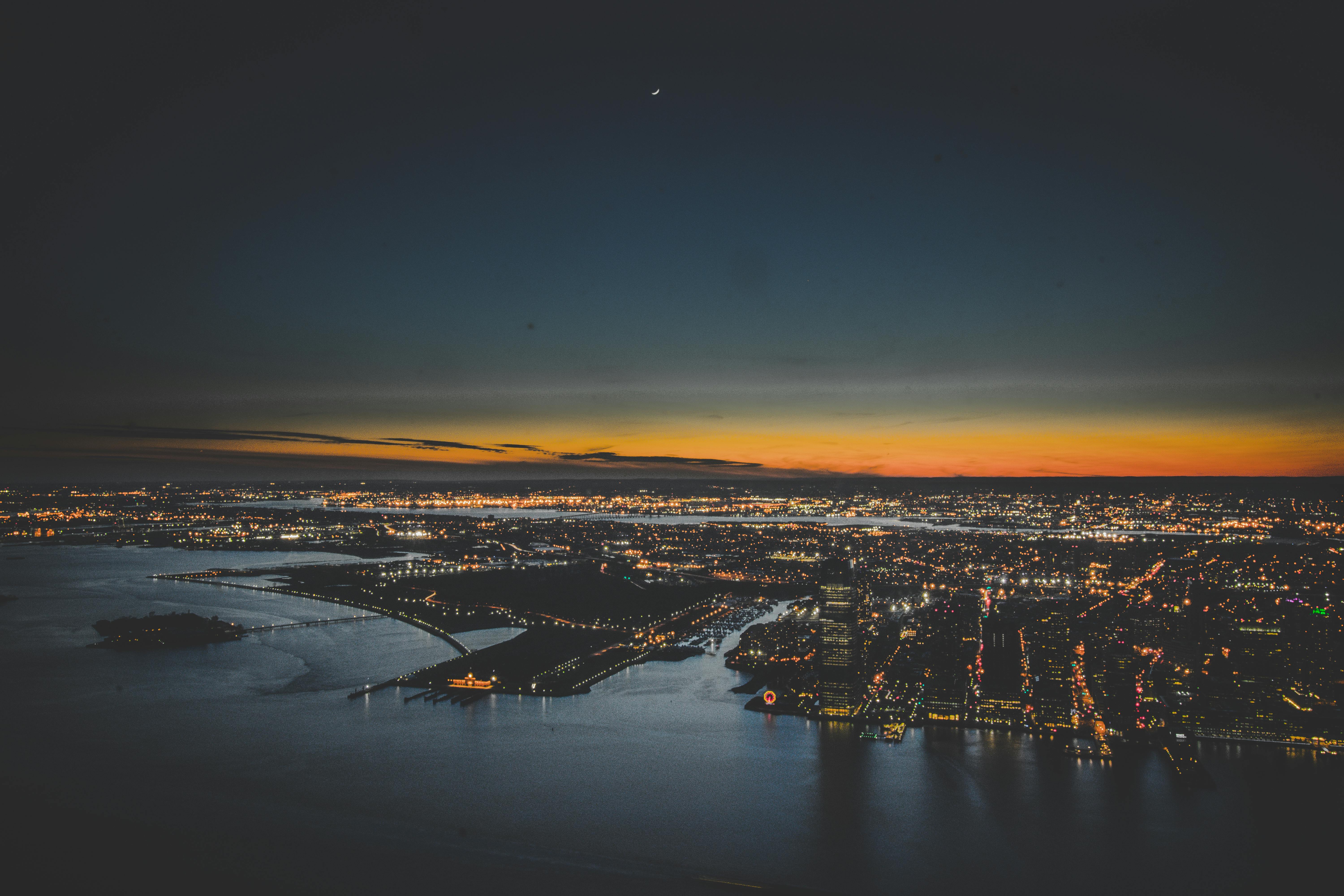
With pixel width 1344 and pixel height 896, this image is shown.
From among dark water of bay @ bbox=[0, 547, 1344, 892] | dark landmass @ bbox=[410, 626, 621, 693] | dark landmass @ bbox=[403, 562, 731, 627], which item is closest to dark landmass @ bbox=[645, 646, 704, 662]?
dark landmass @ bbox=[410, 626, 621, 693]

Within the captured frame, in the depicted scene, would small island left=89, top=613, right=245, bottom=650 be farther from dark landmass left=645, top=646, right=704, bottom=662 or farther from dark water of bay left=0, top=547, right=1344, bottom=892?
dark landmass left=645, top=646, right=704, bottom=662

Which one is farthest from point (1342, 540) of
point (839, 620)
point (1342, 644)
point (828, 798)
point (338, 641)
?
point (338, 641)

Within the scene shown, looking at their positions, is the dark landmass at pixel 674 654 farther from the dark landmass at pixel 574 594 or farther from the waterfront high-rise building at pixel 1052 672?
the waterfront high-rise building at pixel 1052 672

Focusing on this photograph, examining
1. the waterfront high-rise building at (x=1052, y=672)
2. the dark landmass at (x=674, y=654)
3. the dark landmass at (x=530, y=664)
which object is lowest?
the dark landmass at (x=674, y=654)

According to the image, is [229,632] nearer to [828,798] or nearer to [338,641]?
[338,641]

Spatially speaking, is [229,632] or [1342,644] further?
[229,632]

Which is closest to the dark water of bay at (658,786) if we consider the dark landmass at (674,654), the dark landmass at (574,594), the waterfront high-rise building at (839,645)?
the waterfront high-rise building at (839,645)
